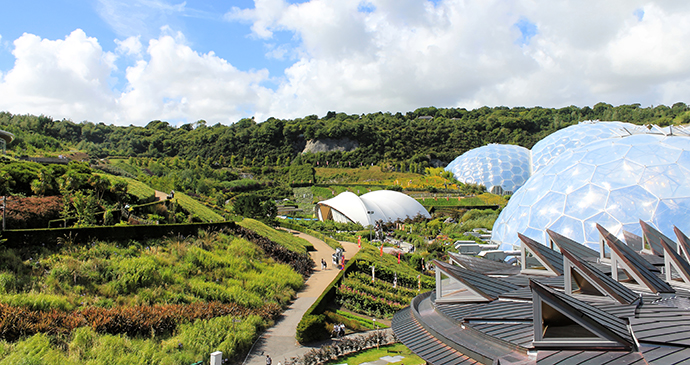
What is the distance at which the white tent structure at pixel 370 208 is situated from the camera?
4250 centimetres

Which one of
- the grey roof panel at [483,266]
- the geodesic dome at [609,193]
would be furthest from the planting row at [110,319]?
the geodesic dome at [609,193]

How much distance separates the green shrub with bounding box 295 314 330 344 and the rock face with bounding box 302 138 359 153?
77333 millimetres

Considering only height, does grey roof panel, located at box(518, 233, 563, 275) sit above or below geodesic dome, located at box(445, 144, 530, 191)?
below

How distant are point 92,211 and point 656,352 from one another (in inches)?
811

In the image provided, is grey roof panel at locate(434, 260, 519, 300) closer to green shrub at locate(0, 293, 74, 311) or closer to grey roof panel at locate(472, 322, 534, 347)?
grey roof panel at locate(472, 322, 534, 347)

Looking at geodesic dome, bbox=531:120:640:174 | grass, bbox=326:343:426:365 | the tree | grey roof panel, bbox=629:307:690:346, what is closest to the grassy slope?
grass, bbox=326:343:426:365

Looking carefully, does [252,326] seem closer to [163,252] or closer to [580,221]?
[163,252]

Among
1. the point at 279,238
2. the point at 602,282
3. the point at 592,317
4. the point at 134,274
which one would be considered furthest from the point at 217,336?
the point at 279,238

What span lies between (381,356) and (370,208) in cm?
3032

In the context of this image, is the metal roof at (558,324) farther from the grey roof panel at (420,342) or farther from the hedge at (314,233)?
the hedge at (314,233)

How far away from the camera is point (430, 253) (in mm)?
26906

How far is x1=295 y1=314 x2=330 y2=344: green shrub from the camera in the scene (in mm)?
13852

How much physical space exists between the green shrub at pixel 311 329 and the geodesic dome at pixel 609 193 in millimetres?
12005

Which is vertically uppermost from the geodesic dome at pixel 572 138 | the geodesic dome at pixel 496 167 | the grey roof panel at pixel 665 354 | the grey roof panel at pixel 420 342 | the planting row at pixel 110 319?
the geodesic dome at pixel 572 138
